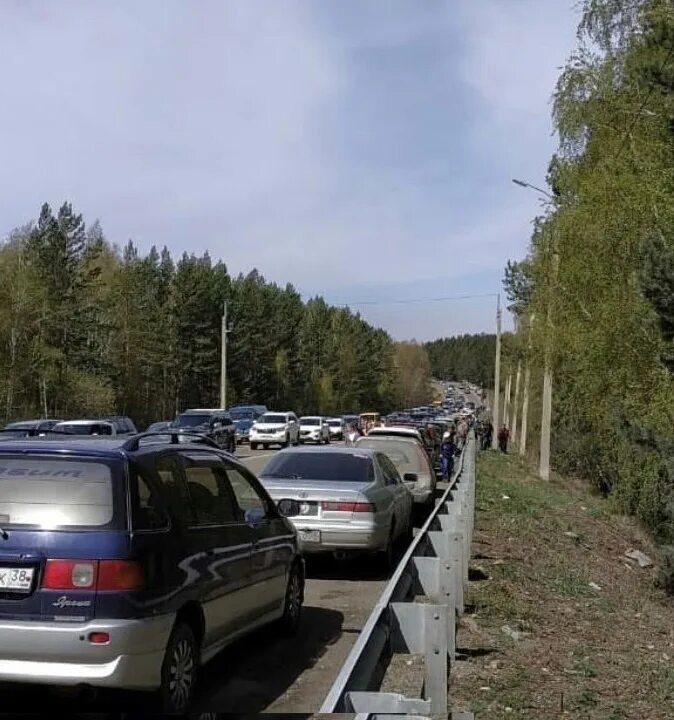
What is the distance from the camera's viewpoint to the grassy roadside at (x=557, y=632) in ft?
22.6

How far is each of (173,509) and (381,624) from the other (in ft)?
5.63

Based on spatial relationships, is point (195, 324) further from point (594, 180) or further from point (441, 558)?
point (441, 558)

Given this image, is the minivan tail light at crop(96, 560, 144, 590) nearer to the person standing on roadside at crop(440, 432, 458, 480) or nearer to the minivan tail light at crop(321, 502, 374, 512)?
the minivan tail light at crop(321, 502, 374, 512)

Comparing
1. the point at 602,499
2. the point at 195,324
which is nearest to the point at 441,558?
the point at 602,499

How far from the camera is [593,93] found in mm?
25656

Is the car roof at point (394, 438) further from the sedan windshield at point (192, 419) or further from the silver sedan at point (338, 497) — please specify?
the sedan windshield at point (192, 419)

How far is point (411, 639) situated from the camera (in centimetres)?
551

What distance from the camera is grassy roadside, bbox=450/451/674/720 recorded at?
688 centimetres

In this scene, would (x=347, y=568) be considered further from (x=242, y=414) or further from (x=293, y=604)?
(x=242, y=414)

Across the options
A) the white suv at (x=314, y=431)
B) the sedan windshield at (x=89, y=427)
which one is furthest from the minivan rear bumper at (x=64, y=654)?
the white suv at (x=314, y=431)

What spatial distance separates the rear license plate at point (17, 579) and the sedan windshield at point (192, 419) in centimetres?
3253

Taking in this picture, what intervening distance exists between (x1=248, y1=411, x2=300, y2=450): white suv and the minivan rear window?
41558mm

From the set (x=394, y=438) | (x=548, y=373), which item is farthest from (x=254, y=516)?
(x=548, y=373)

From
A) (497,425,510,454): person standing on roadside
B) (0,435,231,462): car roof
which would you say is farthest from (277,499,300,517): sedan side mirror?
(497,425,510,454): person standing on roadside
